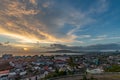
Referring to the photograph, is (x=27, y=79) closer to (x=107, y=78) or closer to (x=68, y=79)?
(x=68, y=79)

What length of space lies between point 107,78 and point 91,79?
7.85 ft

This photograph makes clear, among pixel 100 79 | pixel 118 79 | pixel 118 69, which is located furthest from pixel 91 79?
pixel 118 69

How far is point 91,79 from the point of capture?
18609 mm

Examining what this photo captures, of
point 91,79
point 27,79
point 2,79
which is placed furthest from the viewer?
point 2,79

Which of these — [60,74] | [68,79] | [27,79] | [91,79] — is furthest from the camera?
[27,79]

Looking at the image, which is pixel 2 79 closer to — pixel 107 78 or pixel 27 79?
pixel 27 79

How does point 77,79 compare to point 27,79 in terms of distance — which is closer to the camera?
point 77,79

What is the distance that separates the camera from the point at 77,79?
19750mm

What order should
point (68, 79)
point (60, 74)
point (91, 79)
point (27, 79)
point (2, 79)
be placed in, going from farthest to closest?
point (2, 79) < point (27, 79) < point (60, 74) < point (68, 79) < point (91, 79)

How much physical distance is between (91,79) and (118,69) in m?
8.80

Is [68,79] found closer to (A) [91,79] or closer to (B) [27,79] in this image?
(A) [91,79]

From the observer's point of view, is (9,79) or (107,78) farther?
(9,79)

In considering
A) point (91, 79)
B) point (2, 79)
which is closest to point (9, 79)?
point (2, 79)

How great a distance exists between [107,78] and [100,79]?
44.2 inches
